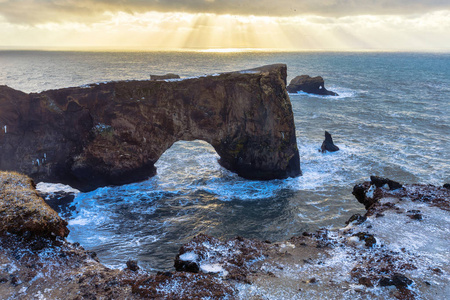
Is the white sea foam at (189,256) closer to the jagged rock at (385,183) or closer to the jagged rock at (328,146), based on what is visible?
the jagged rock at (385,183)

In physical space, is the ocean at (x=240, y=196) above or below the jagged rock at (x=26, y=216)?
below

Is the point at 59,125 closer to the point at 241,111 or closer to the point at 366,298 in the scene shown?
the point at 241,111

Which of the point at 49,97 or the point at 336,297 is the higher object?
the point at 49,97

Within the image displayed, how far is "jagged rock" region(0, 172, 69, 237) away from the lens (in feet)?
45.8

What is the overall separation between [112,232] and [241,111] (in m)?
16.3

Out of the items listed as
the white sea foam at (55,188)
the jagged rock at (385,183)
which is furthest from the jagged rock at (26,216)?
the jagged rock at (385,183)

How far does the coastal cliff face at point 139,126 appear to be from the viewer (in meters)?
27.0

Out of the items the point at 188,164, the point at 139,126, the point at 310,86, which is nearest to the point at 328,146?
the point at 188,164

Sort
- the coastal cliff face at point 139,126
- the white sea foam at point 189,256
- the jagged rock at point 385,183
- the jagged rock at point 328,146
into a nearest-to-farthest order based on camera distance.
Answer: the white sea foam at point 189,256 → the jagged rock at point 385,183 → the coastal cliff face at point 139,126 → the jagged rock at point 328,146

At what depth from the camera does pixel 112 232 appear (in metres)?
22.2

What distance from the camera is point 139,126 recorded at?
29500 millimetres

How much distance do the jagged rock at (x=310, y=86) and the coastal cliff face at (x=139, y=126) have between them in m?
48.0

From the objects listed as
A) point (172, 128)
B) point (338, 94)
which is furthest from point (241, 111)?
point (338, 94)

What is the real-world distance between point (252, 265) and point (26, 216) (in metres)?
10.7
